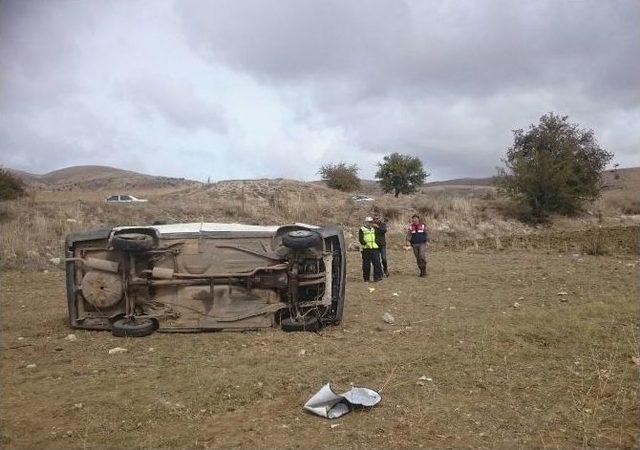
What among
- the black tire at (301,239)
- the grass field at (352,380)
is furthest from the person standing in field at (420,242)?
the black tire at (301,239)

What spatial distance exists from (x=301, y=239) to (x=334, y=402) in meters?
2.75

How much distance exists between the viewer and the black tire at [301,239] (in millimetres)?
6898

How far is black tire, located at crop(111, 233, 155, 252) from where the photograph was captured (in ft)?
22.0

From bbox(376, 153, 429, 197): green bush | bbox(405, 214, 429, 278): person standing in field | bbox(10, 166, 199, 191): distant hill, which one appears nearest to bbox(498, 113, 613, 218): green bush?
bbox(376, 153, 429, 197): green bush

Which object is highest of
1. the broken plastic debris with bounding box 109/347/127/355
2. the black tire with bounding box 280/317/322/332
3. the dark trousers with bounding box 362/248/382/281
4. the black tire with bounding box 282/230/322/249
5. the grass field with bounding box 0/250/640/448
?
the black tire with bounding box 282/230/322/249

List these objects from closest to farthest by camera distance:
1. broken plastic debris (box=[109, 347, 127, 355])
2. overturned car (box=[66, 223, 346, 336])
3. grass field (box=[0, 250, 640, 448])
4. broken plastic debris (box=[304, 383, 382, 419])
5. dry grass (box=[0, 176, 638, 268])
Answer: grass field (box=[0, 250, 640, 448]), broken plastic debris (box=[304, 383, 382, 419]), broken plastic debris (box=[109, 347, 127, 355]), overturned car (box=[66, 223, 346, 336]), dry grass (box=[0, 176, 638, 268])

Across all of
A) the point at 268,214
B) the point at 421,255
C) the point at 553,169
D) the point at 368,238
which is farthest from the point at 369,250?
the point at 553,169

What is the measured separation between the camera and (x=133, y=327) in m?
6.70

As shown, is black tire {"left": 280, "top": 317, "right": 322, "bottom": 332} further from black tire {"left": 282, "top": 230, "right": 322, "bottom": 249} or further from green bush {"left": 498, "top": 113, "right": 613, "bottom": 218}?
green bush {"left": 498, "top": 113, "right": 613, "bottom": 218}

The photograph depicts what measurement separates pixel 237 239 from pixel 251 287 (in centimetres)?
65

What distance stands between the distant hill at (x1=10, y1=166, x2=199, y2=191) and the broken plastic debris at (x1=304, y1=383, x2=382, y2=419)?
63194 millimetres

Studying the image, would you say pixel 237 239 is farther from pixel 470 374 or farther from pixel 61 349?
pixel 470 374

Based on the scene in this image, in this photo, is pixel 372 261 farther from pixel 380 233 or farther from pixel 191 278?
pixel 191 278

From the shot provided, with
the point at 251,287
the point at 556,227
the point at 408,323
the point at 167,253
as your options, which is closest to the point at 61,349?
the point at 167,253
